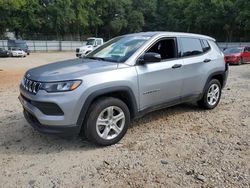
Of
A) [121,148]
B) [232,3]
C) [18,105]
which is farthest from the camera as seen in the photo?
[232,3]

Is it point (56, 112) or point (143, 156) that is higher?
point (56, 112)

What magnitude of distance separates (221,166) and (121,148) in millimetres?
1439

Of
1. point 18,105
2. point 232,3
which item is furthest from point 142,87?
point 232,3

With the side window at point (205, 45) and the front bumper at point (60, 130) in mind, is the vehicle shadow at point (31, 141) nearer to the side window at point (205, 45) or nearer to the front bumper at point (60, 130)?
the front bumper at point (60, 130)

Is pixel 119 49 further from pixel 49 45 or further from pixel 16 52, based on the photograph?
pixel 49 45

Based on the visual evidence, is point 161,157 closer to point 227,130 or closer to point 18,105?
point 227,130

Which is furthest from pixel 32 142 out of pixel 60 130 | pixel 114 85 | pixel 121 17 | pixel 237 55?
pixel 121 17

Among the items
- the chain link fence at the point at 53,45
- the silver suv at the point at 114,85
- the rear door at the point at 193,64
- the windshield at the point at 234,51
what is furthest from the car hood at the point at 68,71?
the chain link fence at the point at 53,45

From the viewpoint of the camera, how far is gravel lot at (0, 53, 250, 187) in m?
3.31

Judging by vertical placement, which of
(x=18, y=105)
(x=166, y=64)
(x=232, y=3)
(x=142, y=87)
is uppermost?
(x=232, y=3)

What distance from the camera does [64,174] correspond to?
3.42 meters

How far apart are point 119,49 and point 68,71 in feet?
4.05

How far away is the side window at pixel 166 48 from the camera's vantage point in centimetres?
487

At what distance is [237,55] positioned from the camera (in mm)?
19016
